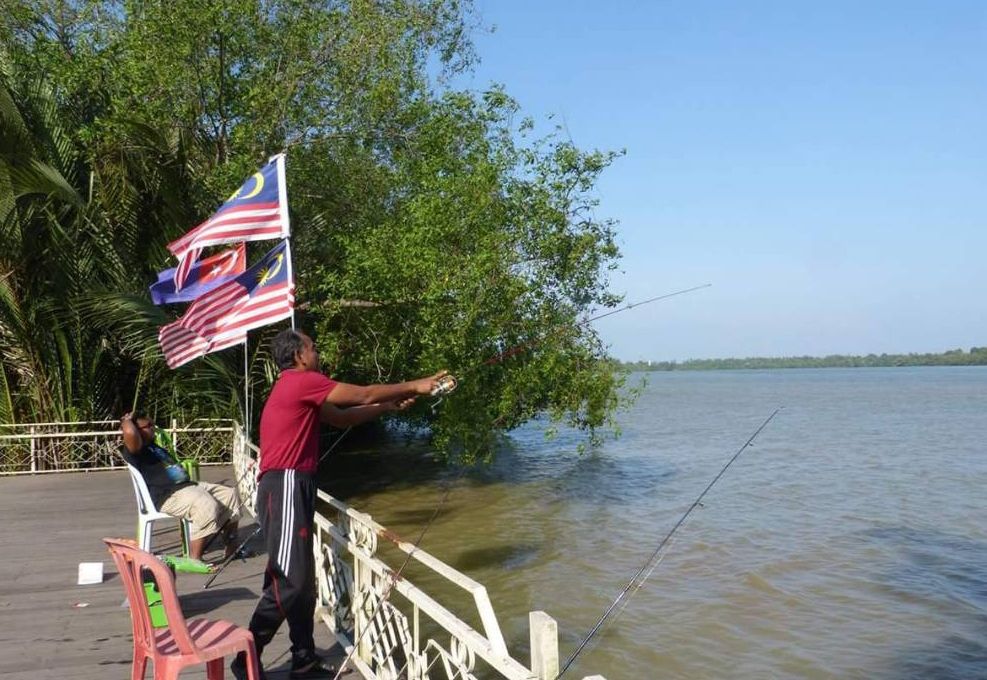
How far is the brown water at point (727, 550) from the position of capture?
8641mm

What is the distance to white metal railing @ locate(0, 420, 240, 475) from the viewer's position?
14.3 metres

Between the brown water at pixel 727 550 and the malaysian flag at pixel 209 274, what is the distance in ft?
13.9

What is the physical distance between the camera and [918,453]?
27328mm

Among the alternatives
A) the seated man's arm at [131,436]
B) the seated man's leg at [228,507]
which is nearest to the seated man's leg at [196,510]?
the seated man's leg at [228,507]

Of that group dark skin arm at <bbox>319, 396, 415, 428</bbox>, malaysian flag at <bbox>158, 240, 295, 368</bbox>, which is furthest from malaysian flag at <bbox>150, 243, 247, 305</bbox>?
dark skin arm at <bbox>319, 396, 415, 428</bbox>

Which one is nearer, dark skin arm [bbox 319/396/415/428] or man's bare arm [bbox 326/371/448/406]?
man's bare arm [bbox 326/371/448/406]

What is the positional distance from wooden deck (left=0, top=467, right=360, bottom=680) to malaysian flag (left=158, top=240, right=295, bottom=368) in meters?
2.06

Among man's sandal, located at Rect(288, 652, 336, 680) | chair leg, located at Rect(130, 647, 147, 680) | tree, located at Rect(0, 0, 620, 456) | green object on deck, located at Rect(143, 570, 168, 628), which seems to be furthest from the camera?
tree, located at Rect(0, 0, 620, 456)

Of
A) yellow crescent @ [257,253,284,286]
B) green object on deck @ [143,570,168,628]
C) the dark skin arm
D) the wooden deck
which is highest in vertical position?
yellow crescent @ [257,253,284,286]

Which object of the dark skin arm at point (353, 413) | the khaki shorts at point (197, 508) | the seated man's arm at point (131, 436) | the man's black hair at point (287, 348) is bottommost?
the khaki shorts at point (197, 508)

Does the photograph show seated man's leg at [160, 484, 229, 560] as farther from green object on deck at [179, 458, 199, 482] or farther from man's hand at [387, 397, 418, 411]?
man's hand at [387, 397, 418, 411]

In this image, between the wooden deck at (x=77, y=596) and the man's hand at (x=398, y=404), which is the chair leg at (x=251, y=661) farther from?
the man's hand at (x=398, y=404)

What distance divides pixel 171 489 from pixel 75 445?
8314 millimetres

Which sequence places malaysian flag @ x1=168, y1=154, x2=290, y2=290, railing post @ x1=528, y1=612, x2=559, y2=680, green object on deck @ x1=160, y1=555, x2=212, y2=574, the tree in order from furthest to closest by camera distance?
the tree → malaysian flag @ x1=168, y1=154, x2=290, y2=290 → green object on deck @ x1=160, y1=555, x2=212, y2=574 → railing post @ x1=528, y1=612, x2=559, y2=680
